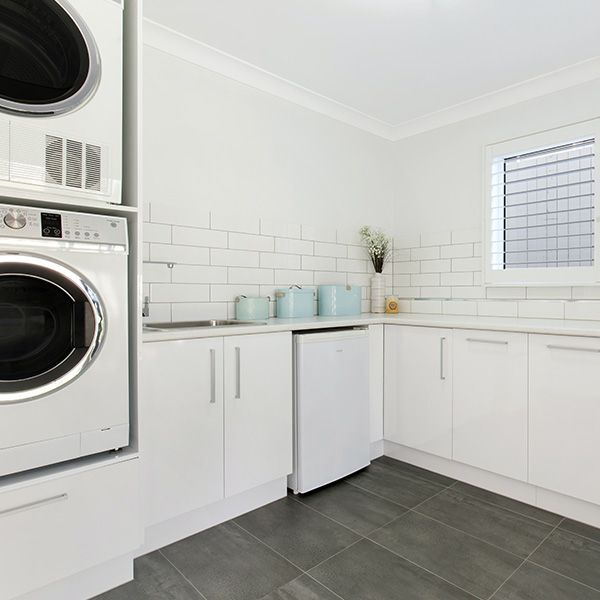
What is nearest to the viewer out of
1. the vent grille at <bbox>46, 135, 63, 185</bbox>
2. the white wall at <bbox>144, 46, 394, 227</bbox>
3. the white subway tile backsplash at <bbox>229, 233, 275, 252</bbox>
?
the vent grille at <bbox>46, 135, 63, 185</bbox>

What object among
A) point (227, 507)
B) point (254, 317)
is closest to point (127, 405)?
A: point (227, 507)

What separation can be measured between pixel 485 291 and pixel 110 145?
2.55 m

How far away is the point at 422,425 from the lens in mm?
2711

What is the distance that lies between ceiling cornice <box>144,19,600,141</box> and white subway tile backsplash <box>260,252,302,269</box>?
1.05 m

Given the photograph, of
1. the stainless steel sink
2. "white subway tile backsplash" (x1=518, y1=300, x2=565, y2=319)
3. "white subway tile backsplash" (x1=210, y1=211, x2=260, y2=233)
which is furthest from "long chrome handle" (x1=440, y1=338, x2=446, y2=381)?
"white subway tile backsplash" (x1=210, y1=211, x2=260, y2=233)

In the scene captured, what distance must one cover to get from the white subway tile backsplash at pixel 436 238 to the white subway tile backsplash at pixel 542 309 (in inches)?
28.9

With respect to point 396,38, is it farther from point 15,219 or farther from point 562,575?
point 562,575

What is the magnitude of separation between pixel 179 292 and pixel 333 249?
131 cm

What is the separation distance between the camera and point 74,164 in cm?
146

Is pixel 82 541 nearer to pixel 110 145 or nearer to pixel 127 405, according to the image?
pixel 127 405

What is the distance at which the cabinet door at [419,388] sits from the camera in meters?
2.59

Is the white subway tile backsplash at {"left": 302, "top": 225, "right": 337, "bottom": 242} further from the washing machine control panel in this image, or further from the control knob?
the control knob

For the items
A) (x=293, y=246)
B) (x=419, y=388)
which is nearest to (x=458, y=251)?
(x=419, y=388)

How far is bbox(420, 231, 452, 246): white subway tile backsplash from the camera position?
10.9ft
